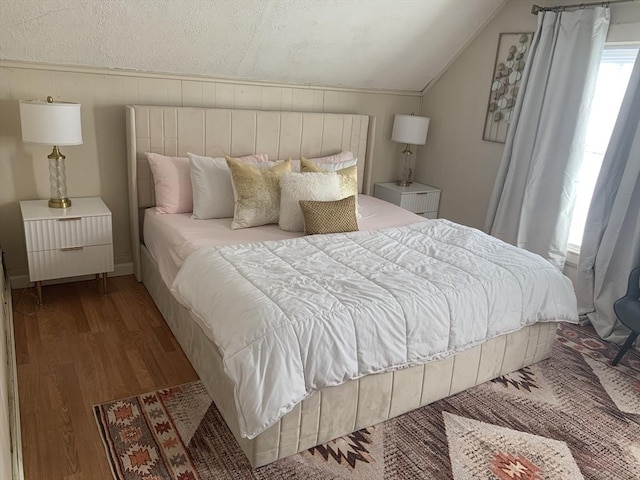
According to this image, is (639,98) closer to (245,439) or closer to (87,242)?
(245,439)

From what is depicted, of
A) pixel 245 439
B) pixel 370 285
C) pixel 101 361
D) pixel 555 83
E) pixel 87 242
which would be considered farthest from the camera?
pixel 555 83

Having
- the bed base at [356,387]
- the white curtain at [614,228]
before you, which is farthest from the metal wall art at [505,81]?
the bed base at [356,387]

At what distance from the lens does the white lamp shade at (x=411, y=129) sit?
4145mm

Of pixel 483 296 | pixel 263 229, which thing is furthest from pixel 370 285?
pixel 263 229

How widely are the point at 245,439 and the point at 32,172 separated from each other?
2268 millimetres

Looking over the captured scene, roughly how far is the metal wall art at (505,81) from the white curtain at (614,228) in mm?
855

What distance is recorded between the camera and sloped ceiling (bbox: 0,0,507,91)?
272 centimetres

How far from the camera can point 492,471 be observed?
1.94 m

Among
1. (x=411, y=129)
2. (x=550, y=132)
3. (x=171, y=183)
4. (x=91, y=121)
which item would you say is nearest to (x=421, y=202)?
(x=411, y=129)

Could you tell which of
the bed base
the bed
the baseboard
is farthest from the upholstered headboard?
the bed base

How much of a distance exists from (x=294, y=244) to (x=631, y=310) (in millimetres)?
1877

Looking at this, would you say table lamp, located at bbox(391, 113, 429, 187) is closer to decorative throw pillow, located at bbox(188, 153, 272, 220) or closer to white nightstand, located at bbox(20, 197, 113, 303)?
decorative throw pillow, located at bbox(188, 153, 272, 220)

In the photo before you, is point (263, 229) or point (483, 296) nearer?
point (483, 296)

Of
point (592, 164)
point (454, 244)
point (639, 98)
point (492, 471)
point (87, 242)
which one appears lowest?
point (492, 471)
